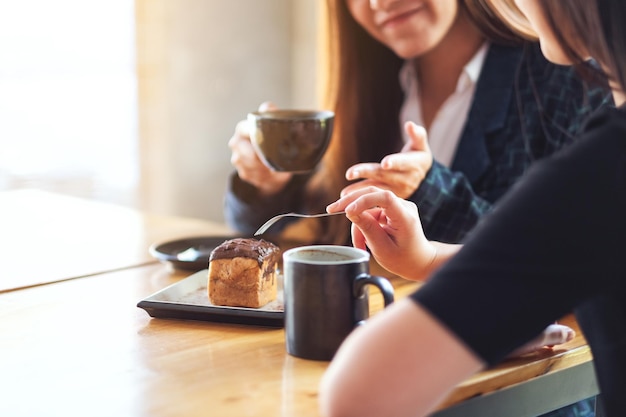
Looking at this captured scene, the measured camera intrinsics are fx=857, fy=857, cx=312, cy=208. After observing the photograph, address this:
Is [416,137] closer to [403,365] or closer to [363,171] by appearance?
[363,171]

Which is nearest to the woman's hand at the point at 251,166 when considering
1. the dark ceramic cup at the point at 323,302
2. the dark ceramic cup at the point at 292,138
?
the dark ceramic cup at the point at 292,138

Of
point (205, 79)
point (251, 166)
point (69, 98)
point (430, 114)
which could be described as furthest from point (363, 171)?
point (205, 79)

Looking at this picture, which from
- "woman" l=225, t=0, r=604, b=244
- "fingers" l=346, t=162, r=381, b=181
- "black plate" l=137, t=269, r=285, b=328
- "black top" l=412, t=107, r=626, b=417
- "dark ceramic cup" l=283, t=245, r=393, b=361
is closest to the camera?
"black top" l=412, t=107, r=626, b=417

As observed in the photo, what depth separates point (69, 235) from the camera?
1718 mm

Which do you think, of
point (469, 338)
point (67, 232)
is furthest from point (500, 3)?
point (469, 338)

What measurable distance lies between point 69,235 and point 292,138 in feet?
2.00

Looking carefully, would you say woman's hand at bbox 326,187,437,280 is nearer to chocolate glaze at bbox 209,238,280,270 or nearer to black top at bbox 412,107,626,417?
chocolate glaze at bbox 209,238,280,270

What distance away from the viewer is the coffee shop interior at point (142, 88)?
2.93 metres

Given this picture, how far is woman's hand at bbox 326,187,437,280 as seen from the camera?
3.47ft

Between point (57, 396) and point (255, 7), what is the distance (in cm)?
289

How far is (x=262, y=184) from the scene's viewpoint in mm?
1828

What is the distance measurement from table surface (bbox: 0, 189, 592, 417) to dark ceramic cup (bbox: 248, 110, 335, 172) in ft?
0.89

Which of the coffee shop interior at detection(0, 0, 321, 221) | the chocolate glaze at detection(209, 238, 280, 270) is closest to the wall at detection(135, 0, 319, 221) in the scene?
the coffee shop interior at detection(0, 0, 321, 221)

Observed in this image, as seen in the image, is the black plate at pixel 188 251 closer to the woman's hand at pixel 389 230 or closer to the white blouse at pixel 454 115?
the woman's hand at pixel 389 230
